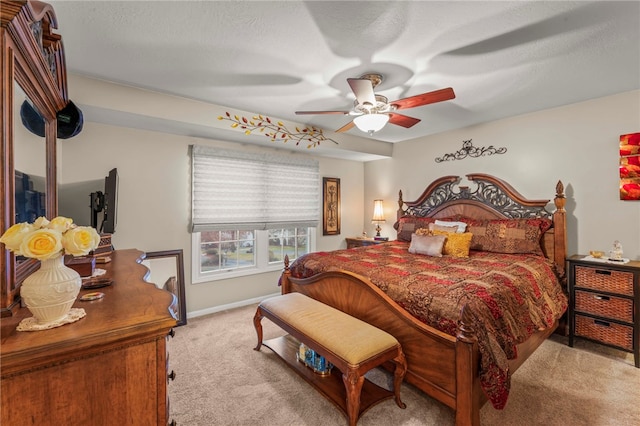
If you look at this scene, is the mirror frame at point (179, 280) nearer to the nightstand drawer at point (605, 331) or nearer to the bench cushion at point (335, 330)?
the bench cushion at point (335, 330)

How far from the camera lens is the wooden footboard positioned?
158 cm

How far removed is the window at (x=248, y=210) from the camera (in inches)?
141

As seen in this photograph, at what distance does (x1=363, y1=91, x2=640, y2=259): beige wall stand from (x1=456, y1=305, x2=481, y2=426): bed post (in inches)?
98.1

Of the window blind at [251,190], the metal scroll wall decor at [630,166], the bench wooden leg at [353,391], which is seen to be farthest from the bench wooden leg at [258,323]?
the metal scroll wall decor at [630,166]

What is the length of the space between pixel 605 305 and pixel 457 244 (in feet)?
4.24

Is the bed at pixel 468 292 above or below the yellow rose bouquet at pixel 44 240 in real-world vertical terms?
below

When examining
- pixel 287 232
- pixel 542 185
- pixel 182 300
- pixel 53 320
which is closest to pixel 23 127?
pixel 53 320

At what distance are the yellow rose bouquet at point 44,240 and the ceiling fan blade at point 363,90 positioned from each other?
67.6 inches

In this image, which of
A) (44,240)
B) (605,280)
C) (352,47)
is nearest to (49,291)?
(44,240)

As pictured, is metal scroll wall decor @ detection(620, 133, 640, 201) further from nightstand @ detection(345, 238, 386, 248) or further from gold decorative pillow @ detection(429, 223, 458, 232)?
nightstand @ detection(345, 238, 386, 248)

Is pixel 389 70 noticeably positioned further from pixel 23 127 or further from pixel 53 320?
pixel 53 320

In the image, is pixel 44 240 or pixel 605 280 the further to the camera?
pixel 605 280

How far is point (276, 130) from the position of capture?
365 centimetres

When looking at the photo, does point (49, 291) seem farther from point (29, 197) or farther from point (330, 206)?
point (330, 206)
